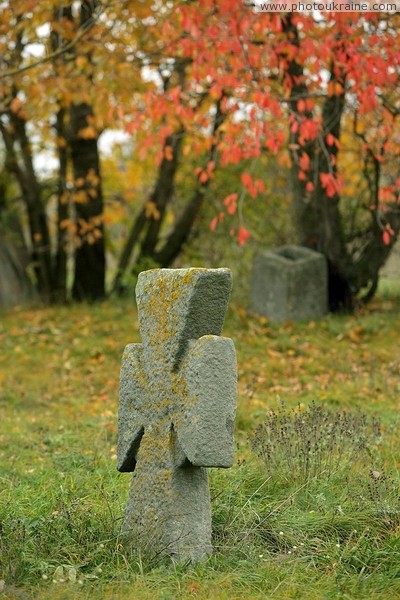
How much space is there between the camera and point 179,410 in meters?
4.28

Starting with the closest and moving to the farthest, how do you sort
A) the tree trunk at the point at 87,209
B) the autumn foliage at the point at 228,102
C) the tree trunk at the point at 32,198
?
1. the autumn foliage at the point at 228,102
2. the tree trunk at the point at 87,209
3. the tree trunk at the point at 32,198

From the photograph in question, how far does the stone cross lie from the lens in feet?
13.4

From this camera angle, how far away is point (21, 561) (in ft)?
13.5

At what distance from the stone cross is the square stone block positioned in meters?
7.21

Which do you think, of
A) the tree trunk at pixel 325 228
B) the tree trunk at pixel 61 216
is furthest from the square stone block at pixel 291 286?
the tree trunk at pixel 61 216

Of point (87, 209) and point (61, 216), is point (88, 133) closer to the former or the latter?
point (87, 209)

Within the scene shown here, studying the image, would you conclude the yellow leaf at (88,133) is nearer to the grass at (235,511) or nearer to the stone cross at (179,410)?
the grass at (235,511)

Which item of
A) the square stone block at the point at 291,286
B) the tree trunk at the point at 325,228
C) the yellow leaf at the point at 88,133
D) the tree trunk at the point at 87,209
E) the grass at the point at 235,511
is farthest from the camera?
the tree trunk at the point at 87,209

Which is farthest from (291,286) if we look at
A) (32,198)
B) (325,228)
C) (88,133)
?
(32,198)

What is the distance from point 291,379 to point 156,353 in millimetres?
4751

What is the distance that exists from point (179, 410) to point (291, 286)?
7.52 metres

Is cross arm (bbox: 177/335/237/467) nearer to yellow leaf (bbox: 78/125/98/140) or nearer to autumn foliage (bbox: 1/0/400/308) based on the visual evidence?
autumn foliage (bbox: 1/0/400/308)

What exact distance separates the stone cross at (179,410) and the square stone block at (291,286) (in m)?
7.21

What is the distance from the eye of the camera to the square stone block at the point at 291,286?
11.7 meters
